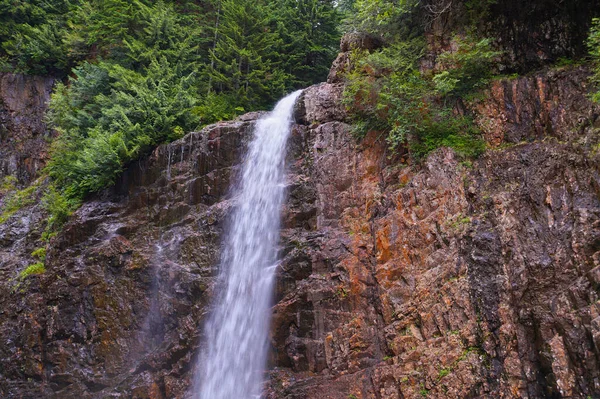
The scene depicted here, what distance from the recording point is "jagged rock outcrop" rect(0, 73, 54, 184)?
1889 cm

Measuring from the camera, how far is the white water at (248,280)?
33.7 ft

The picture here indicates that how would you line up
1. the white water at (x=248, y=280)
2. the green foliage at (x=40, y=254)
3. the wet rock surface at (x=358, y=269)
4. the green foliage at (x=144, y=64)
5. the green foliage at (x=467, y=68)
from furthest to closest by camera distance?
1. the green foliage at (x=144, y=64)
2. the green foliage at (x=40, y=254)
3. the green foliage at (x=467, y=68)
4. the white water at (x=248, y=280)
5. the wet rock surface at (x=358, y=269)

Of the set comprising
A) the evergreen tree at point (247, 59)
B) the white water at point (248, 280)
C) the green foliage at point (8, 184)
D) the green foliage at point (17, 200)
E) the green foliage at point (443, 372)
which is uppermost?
the evergreen tree at point (247, 59)

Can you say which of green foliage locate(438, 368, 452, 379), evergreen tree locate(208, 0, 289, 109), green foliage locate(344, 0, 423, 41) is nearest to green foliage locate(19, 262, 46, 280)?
evergreen tree locate(208, 0, 289, 109)

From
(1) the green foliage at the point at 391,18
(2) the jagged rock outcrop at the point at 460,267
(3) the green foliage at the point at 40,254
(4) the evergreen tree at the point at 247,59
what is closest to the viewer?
(2) the jagged rock outcrop at the point at 460,267

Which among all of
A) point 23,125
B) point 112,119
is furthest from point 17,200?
point 112,119

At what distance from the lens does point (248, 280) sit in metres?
11.2

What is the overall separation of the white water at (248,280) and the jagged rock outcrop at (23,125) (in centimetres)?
1112

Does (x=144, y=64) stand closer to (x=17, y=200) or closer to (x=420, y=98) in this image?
(x=17, y=200)

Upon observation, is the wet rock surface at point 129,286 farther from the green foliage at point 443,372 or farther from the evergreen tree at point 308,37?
the evergreen tree at point 308,37

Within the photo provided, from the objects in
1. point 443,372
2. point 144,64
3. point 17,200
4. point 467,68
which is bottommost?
point 443,372

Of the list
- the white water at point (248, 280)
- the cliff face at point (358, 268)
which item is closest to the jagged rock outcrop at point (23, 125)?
the cliff face at point (358, 268)

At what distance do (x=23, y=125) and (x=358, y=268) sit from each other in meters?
16.8

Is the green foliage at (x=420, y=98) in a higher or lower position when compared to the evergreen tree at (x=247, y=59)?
lower
